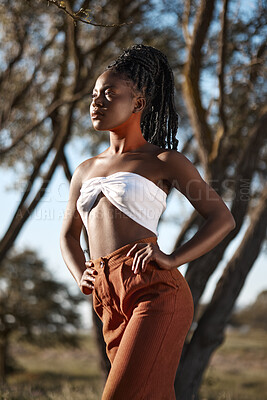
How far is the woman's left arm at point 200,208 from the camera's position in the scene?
111 inches

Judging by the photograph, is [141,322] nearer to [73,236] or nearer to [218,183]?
[73,236]

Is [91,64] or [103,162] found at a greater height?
[91,64]

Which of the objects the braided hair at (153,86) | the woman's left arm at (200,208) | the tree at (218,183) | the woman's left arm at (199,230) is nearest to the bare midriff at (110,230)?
the woman's left arm at (199,230)

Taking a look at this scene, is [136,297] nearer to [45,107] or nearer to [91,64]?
[91,64]

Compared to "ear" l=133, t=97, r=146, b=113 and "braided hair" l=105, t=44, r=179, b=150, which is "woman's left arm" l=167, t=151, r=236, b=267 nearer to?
"ear" l=133, t=97, r=146, b=113

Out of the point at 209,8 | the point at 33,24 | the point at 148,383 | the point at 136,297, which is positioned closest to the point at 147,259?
the point at 136,297

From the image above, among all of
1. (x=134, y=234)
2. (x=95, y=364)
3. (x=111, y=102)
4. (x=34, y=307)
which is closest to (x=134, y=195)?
(x=134, y=234)

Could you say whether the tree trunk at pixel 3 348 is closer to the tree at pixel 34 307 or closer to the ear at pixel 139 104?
the tree at pixel 34 307

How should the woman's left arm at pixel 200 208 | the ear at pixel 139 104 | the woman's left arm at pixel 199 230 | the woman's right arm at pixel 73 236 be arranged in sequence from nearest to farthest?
the woman's left arm at pixel 199 230 → the woman's left arm at pixel 200 208 → the ear at pixel 139 104 → the woman's right arm at pixel 73 236

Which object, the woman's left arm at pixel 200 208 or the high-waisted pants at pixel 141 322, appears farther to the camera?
the woman's left arm at pixel 200 208

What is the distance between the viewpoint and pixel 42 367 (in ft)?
87.8

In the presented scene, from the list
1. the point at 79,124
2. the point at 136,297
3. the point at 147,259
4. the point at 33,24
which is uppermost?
the point at 33,24

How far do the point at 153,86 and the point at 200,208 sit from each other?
28.7 inches

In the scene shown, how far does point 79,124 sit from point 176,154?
20.5 ft
